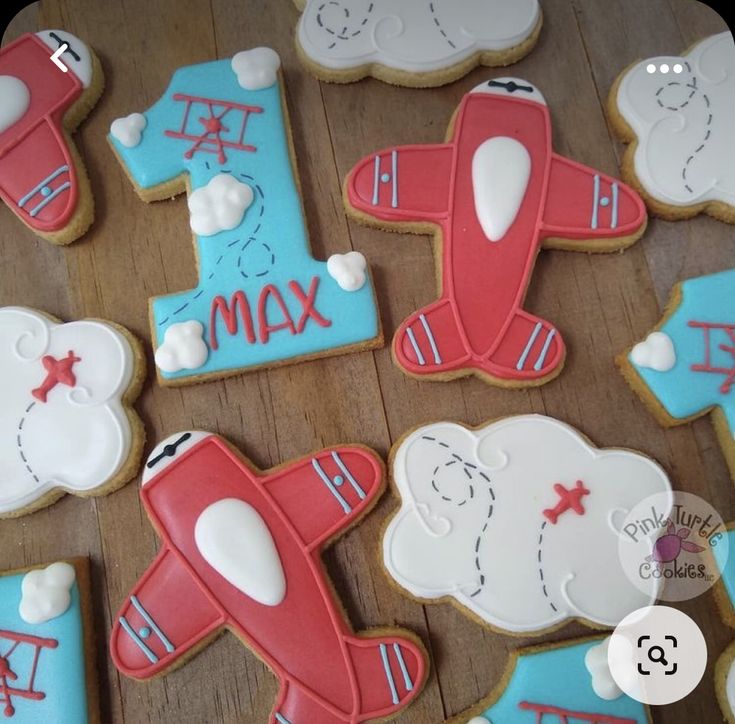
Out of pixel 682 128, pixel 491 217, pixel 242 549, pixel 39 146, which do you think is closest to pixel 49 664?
pixel 242 549

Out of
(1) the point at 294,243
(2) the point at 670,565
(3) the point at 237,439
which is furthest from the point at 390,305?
(2) the point at 670,565


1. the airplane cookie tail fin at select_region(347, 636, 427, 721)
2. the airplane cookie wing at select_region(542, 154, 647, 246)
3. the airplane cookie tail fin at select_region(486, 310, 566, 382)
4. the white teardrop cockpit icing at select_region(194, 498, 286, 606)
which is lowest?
the airplane cookie tail fin at select_region(347, 636, 427, 721)

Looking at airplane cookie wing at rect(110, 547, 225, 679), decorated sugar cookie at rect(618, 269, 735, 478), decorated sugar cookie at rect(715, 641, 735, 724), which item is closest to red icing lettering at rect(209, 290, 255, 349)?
airplane cookie wing at rect(110, 547, 225, 679)

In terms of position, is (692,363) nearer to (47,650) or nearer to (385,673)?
(385,673)

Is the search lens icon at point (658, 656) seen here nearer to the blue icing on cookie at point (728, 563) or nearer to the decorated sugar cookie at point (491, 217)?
the blue icing on cookie at point (728, 563)

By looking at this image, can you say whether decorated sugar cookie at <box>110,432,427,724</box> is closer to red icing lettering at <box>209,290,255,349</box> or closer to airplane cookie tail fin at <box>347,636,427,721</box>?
airplane cookie tail fin at <box>347,636,427,721</box>

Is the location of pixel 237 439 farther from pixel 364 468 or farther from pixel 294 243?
pixel 294 243
